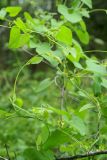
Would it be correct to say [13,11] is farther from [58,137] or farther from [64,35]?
[58,137]

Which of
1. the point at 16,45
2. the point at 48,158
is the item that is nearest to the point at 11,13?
the point at 16,45

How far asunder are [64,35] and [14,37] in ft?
0.41

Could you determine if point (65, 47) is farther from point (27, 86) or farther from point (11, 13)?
point (27, 86)

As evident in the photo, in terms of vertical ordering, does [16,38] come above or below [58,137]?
above

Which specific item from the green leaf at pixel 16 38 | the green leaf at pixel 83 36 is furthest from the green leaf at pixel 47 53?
the green leaf at pixel 83 36

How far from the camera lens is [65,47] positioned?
3.31 feet

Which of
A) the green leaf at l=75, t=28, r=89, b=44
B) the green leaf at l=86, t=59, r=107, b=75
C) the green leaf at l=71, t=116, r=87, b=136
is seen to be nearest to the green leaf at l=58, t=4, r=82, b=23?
the green leaf at l=75, t=28, r=89, b=44

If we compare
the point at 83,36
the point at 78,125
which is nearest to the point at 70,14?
the point at 83,36

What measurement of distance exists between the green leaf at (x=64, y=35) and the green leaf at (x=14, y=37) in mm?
101

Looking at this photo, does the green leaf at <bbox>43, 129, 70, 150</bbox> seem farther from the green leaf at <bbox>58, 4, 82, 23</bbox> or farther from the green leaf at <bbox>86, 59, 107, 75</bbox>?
the green leaf at <bbox>58, 4, 82, 23</bbox>

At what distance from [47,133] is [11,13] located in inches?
13.9

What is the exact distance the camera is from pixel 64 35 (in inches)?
38.3

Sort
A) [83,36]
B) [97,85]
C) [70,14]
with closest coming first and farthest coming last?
[97,85] → [70,14] → [83,36]

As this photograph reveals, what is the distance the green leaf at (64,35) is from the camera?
967 mm
